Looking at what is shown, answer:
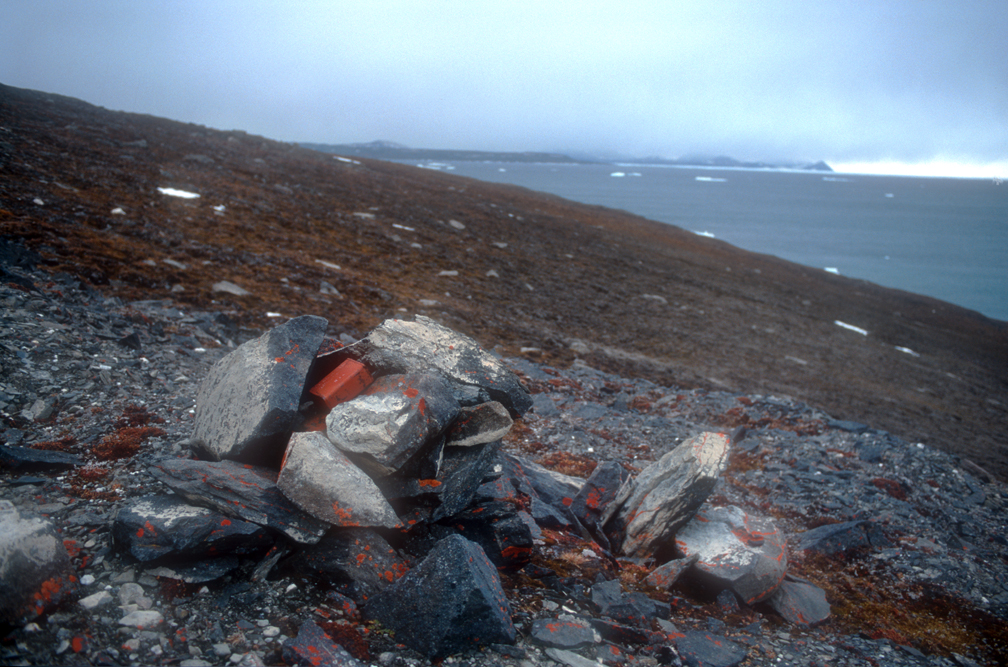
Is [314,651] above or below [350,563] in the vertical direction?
below

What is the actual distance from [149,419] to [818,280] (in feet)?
124

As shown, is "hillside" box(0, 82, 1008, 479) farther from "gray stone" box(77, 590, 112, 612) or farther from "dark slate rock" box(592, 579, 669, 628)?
"dark slate rock" box(592, 579, 669, 628)

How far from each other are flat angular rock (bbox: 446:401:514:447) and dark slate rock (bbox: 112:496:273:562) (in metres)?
1.67

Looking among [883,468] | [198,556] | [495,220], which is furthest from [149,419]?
[495,220]

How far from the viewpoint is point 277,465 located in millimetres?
4098

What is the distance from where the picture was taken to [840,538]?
601cm

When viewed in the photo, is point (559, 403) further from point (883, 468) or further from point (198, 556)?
point (198, 556)

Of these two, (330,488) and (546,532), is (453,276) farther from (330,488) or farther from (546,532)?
(330,488)

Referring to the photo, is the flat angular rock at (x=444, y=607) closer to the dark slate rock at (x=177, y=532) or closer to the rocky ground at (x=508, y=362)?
the rocky ground at (x=508, y=362)

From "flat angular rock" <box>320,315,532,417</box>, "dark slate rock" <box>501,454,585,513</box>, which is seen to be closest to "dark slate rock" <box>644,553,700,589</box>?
"dark slate rock" <box>501,454,585,513</box>

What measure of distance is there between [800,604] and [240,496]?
515cm

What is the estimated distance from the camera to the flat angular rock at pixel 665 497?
497cm

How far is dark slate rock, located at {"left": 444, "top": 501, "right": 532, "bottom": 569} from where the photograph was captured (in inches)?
170

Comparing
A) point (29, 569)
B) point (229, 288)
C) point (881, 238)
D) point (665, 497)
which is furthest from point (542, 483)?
point (881, 238)
